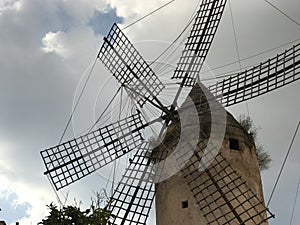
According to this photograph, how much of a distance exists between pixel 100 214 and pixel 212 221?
2784mm

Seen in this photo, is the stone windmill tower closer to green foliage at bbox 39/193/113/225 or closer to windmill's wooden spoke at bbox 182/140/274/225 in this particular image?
windmill's wooden spoke at bbox 182/140/274/225

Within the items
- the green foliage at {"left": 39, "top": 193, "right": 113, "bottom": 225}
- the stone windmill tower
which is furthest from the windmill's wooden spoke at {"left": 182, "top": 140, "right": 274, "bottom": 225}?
the green foliage at {"left": 39, "top": 193, "right": 113, "bottom": 225}

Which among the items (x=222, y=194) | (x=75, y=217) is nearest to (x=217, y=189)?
(x=222, y=194)

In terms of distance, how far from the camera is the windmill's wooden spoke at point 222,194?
34.2 feet

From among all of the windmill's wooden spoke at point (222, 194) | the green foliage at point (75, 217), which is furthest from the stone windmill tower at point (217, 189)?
the green foliage at point (75, 217)

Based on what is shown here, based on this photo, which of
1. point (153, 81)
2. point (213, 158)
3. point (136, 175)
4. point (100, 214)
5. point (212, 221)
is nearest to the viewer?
point (100, 214)

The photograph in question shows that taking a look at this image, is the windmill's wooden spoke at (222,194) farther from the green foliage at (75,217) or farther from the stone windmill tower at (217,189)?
the green foliage at (75,217)

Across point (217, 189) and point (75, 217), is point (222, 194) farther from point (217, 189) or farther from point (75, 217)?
point (75, 217)

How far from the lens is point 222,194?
34.6ft

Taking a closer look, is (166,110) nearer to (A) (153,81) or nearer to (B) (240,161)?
(A) (153,81)

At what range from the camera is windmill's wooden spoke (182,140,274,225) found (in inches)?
410

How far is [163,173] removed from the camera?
38.0 feet

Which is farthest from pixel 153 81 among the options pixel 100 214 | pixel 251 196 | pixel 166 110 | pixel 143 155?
Result: pixel 100 214

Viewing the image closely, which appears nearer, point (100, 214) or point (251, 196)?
point (100, 214)
